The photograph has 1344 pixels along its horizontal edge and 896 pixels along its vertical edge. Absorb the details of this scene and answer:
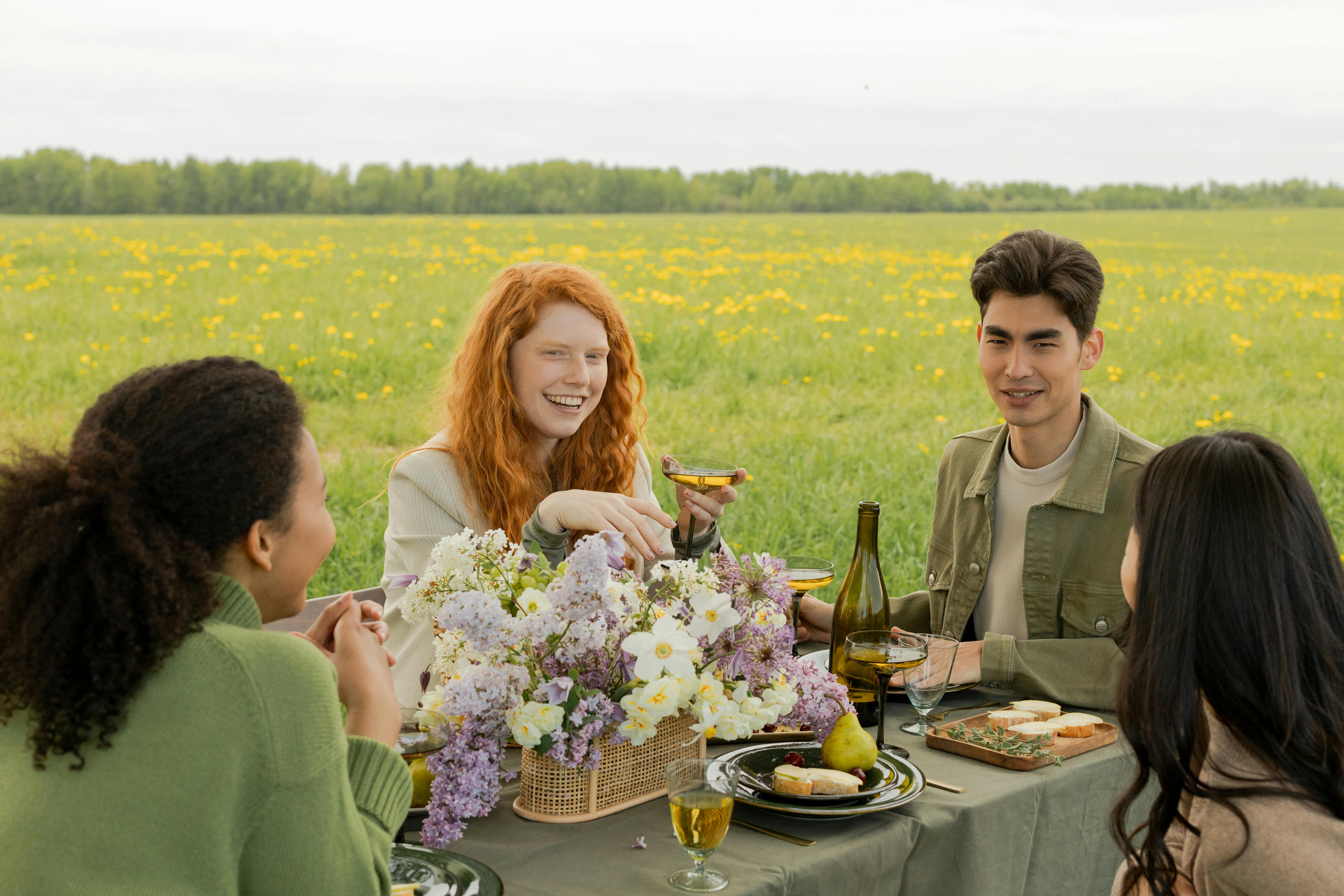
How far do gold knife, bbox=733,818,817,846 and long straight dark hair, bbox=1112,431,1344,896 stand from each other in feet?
1.70

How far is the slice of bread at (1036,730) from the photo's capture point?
231 centimetres

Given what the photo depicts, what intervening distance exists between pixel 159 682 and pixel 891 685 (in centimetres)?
173

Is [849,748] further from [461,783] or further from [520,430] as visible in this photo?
[520,430]

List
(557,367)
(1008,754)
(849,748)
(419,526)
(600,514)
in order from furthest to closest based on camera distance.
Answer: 1. (557,367)
2. (419,526)
3. (600,514)
4. (1008,754)
5. (849,748)

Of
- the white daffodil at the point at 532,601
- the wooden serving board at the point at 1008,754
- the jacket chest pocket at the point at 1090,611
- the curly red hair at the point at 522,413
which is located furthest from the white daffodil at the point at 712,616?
the jacket chest pocket at the point at 1090,611

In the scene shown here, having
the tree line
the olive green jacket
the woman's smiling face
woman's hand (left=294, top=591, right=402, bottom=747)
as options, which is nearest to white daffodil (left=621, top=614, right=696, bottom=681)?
woman's hand (left=294, top=591, right=402, bottom=747)

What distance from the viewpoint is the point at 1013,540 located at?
3.23 meters

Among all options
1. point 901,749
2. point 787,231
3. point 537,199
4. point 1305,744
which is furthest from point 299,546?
point 537,199

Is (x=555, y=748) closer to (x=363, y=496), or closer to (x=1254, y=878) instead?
(x=1254, y=878)

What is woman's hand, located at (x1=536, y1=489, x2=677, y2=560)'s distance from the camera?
257cm

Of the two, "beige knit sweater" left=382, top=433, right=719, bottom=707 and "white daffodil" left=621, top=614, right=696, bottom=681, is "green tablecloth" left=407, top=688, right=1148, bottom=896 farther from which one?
"beige knit sweater" left=382, top=433, right=719, bottom=707

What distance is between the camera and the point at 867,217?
41.7 metres

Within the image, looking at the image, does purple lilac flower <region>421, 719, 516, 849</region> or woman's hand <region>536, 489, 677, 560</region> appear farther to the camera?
woman's hand <region>536, 489, 677, 560</region>

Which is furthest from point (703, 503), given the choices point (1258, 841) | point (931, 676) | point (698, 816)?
point (1258, 841)
